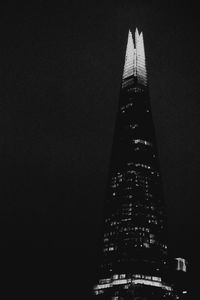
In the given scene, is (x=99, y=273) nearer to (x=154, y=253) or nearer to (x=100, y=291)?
(x=100, y=291)

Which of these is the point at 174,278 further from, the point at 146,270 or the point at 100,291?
the point at 100,291

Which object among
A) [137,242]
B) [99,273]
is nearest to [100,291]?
[99,273]

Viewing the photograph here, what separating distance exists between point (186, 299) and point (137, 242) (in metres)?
30.1

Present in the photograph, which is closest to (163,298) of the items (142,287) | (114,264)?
(142,287)

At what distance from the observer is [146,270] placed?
19038 cm

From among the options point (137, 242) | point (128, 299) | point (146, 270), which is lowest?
point (128, 299)

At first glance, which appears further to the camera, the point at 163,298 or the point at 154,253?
the point at 154,253

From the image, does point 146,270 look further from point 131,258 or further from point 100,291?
point 100,291

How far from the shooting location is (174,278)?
197m

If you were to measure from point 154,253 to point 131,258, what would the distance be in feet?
36.8

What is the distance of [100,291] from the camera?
→ 631 feet

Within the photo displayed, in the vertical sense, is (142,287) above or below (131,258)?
below

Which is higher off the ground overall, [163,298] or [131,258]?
[131,258]

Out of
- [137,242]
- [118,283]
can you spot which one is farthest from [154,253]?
[118,283]
